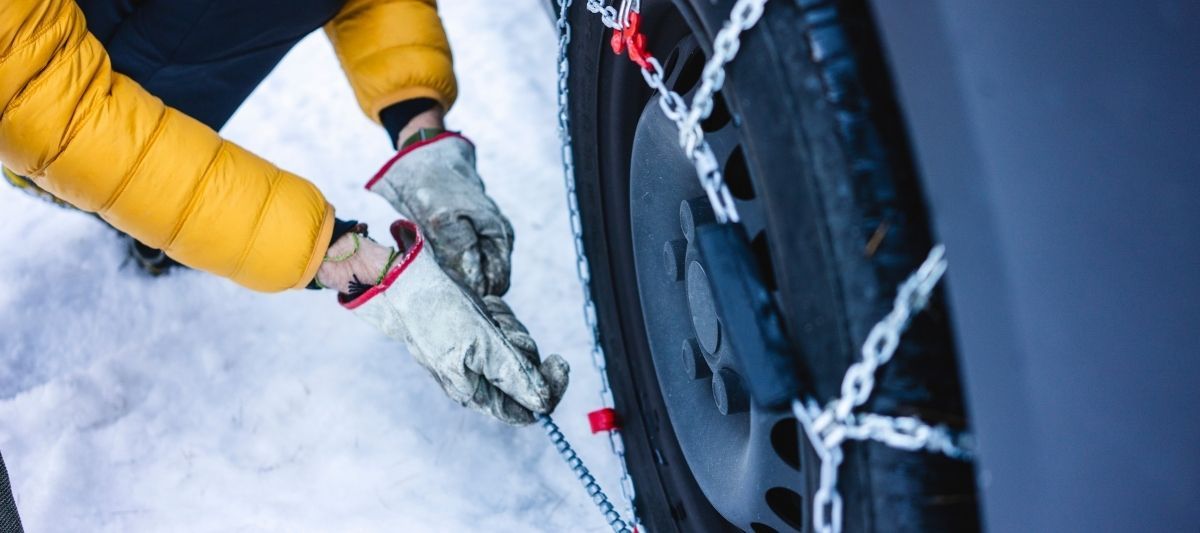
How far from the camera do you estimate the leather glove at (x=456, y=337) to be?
3.51 ft

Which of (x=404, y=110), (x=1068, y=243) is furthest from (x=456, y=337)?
(x=1068, y=243)

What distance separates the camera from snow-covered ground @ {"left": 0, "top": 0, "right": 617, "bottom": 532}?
1234mm

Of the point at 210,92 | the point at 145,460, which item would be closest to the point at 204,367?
the point at 145,460

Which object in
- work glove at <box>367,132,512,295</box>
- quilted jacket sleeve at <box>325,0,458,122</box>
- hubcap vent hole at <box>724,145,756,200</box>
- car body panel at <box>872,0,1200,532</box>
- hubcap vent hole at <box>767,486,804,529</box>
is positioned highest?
car body panel at <box>872,0,1200,532</box>

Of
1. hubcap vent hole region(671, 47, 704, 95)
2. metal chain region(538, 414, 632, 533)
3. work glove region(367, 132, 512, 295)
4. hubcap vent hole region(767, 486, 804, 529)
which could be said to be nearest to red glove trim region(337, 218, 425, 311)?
work glove region(367, 132, 512, 295)

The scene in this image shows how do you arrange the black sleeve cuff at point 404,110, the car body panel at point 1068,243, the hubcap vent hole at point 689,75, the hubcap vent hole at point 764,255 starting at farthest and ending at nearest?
the black sleeve cuff at point 404,110
the hubcap vent hole at point 689,75
the hubcap vent hole at point 764,255
the car body panel at point 1068,243

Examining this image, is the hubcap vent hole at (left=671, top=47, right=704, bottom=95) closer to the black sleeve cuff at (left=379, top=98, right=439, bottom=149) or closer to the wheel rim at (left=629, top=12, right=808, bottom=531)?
the wheel rim at (left=629, top=12, right=808, bottom=531)

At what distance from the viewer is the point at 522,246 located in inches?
60.8

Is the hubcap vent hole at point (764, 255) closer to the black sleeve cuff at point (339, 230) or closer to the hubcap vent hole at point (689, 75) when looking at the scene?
the hubcap vent hole at point (689, 75)

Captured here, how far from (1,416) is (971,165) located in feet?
4.64

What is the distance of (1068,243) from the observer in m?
0.43

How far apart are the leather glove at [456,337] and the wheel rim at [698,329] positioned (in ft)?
0.67

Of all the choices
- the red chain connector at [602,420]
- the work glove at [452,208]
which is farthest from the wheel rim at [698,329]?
the work glove at [452,208]

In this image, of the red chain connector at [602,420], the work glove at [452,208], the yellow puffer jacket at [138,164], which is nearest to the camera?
the yellow puffer jacket at [138,164]
